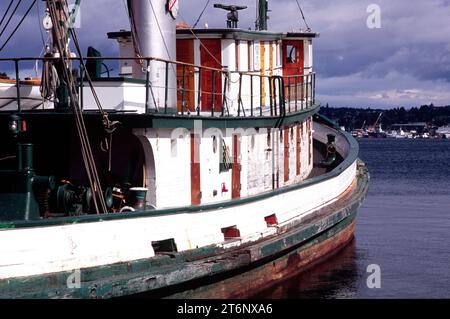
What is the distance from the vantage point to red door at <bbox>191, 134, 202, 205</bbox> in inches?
595

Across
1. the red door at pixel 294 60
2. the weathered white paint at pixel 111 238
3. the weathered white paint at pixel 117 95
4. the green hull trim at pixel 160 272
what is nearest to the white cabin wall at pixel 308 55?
the red door at pixel 294 60

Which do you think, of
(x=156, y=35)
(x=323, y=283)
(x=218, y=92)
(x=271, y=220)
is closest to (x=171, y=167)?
(x=156, y=35)

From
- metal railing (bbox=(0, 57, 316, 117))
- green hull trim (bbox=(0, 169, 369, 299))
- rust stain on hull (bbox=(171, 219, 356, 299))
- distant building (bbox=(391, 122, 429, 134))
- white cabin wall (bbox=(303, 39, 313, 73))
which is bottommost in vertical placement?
distant building (bbox=(391, 122, 429, 134))

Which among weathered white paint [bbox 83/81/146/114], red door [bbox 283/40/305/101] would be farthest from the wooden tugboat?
red door [bbox 283/40/305/101]

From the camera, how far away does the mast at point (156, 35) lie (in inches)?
608

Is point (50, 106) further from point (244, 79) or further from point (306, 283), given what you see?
point (306, 283)

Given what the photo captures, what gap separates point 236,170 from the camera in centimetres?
1691

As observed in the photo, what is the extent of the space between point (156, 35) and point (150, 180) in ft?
9.48

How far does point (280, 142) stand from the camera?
63.9ft

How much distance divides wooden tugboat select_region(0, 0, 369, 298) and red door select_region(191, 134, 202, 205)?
33mm

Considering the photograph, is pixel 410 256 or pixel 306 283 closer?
pixel 306 283

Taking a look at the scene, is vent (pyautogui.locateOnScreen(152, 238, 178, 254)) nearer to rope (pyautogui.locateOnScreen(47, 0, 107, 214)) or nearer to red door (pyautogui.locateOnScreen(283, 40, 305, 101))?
rope (pyautogui.locateOnScreen(47, 0, 107, 214))
